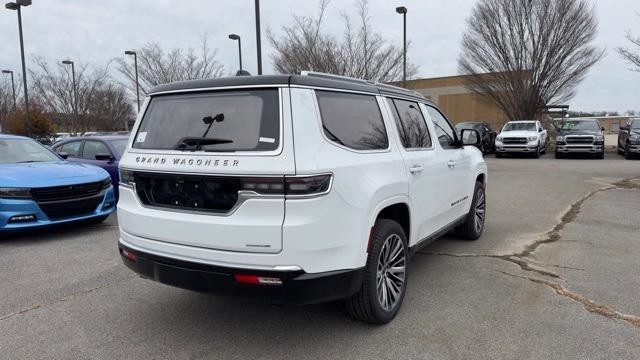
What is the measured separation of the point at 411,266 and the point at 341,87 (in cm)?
250

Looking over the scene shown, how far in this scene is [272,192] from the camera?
293cm

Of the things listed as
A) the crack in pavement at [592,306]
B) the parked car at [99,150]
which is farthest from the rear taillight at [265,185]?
the parked car at [99,150]

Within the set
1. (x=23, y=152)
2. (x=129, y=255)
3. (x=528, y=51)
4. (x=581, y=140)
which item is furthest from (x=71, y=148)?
(x=528, y=51)

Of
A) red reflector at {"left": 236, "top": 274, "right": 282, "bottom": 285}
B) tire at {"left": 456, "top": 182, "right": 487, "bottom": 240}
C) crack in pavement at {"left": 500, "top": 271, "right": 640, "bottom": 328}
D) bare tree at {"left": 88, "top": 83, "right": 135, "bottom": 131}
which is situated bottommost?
crack in pavement at {"left": 500, "top": 271, "right": 640, "bottom": 328}

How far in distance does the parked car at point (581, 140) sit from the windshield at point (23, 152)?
19.7 meters

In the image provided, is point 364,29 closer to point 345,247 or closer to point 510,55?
point 510,55

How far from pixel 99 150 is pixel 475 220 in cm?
749

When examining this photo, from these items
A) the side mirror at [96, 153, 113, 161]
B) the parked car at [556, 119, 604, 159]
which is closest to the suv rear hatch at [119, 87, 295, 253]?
the side mirror at [96, 153, 113, 161]

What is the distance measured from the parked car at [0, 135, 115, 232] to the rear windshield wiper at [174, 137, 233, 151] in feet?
13.5

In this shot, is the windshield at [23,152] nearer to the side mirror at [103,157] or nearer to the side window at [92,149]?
the side mirror at [103,157]

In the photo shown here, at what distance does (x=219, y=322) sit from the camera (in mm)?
3869

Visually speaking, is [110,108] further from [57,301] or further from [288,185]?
[288,185]

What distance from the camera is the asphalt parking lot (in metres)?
3.40

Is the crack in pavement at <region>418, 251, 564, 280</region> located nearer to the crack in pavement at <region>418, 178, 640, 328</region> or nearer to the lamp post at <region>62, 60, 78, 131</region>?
the crack in pavement at <region>418, 178, 640, 328</region>
